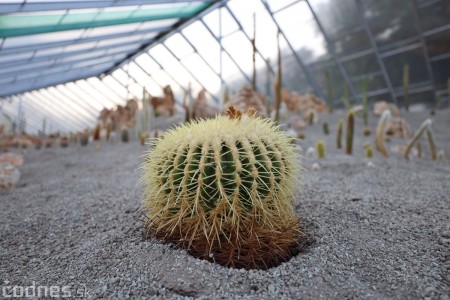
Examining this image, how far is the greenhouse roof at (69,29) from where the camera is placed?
515 cm

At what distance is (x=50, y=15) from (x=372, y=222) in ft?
19.8

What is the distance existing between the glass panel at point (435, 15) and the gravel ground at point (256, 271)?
263 inches

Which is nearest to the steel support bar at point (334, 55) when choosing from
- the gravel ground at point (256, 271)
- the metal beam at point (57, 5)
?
the metal beam at point (57, 5)

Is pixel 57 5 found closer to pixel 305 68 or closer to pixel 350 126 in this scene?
pixel 350 126

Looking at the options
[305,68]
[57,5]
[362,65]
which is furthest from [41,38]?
[362,65]

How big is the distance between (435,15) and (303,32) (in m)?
3.30

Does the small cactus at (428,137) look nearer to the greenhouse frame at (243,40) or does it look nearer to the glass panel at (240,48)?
the greenhouse frame at (243,40)

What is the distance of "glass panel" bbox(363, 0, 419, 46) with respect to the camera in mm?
8000

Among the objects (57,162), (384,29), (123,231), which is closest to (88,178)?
(57,162)

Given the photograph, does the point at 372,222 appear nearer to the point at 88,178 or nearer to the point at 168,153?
the point at 168,153

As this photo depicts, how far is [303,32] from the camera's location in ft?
31.5

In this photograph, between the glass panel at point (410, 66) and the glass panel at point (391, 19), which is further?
the glass panel at point (410, 66)

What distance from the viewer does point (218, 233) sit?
137cm

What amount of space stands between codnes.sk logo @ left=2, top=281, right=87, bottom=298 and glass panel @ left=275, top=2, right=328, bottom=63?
9165 mm
